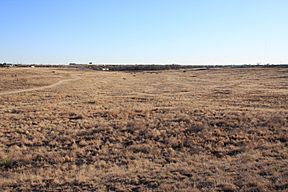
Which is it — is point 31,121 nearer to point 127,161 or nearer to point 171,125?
point 171,125

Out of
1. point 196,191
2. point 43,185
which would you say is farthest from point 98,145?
point 196,191

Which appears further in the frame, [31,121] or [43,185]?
[31,121]

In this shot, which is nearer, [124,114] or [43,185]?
[43,185]

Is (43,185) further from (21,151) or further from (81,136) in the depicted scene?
(81,136)

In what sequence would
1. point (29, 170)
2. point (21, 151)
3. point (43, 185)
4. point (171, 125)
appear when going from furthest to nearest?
point (171, 125)
point (21, 151)
point (29, 170)
point (43, 185)

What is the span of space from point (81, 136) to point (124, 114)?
28.2 feet

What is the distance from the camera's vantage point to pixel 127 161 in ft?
64.4

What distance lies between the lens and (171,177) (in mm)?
16016

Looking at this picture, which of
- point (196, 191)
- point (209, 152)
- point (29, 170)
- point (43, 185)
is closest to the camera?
point (196, 191)

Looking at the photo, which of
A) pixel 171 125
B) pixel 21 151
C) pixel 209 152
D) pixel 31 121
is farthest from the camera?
pixel 31 121

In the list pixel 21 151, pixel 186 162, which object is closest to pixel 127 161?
pixel 186 162

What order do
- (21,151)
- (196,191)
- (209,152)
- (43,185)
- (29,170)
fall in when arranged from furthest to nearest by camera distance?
(21,151) < (209,152) < (29,170) < (43,185) < (196,191)

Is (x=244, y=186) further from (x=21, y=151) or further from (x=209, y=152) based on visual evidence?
(x=21, y=151)

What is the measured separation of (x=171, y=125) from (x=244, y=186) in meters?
13.8
